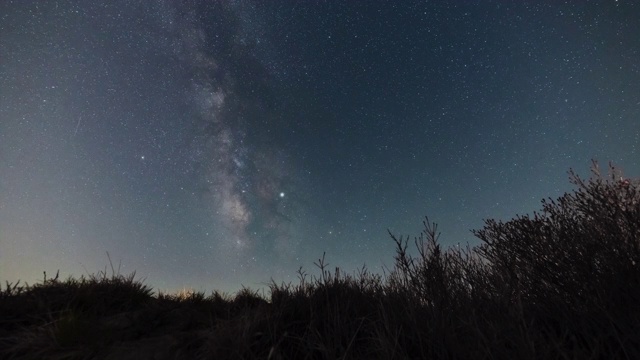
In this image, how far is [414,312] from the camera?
111 inches

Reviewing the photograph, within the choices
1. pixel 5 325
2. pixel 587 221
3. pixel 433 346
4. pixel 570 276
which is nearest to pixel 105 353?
pixel 5 325

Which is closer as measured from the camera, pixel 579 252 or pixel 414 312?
pixel 414 312

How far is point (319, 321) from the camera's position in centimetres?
Result: 317

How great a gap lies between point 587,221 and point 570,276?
2.53 feet

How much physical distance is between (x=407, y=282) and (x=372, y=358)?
147 cm

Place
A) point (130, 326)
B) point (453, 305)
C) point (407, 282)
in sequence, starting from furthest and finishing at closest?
1. point (407, 282)
2. point (130, 326)
3. point (453, 305)

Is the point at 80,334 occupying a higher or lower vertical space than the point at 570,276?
lower

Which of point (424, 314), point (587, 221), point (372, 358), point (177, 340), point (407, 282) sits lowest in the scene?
point (372, 358)

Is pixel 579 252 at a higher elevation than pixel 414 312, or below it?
higher

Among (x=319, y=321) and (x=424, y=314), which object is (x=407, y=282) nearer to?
(x=424, y=314)

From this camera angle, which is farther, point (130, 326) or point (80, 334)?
point (130, 326)

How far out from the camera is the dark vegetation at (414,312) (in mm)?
2366

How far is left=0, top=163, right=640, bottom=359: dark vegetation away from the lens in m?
2.37

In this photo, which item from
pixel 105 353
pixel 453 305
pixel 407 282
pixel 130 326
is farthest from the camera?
pixel 407 282
